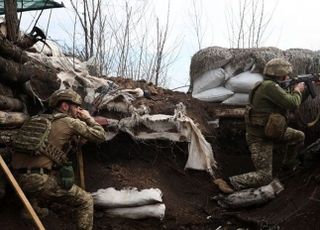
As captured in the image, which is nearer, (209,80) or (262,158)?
(262,158)

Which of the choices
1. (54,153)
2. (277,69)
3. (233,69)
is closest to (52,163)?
(54,153)

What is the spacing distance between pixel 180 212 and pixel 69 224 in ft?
4.36

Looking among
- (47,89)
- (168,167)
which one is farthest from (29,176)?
(168,167)

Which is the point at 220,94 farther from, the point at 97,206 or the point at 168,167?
the point at 97,206

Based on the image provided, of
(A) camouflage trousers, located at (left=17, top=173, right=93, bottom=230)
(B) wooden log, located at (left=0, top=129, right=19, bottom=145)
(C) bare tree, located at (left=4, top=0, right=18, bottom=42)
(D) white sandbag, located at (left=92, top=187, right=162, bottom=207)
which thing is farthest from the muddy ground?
(C) bare tree, located at (left=4, top=0, right=18, bottom=42)

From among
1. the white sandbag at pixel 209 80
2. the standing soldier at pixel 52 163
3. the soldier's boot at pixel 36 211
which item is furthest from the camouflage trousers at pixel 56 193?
the white sandbag at pixel 209 80

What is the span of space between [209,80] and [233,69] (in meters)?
0.42

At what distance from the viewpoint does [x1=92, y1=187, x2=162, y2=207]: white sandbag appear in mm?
5727

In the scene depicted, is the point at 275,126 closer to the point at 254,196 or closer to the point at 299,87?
the point at 299,87

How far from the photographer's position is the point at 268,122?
6.01 m

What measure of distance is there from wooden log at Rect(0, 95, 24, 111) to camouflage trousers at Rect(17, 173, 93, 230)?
36.4 inches

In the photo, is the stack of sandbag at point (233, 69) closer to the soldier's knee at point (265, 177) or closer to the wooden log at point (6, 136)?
the soldier's knee at point (265, 177)

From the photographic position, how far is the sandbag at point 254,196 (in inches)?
228

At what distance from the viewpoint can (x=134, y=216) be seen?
224 inches
